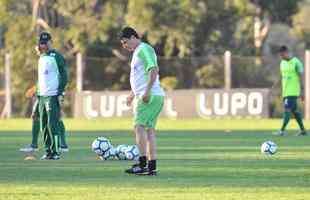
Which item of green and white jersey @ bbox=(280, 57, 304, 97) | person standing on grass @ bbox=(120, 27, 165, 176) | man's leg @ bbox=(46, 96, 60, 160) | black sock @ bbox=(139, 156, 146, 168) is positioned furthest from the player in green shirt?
person standing on grass @ bbox=(120, 27, 165, 176)

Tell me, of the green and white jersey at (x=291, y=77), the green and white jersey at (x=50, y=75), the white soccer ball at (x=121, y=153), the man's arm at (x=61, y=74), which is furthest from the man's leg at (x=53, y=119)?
the green and white jersey at (x=291, y=77)

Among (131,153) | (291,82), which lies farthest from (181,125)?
(131,153)

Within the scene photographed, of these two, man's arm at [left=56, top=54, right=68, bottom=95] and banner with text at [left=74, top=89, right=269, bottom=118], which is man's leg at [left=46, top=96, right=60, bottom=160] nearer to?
man's arm at [left=56, top=54, right=68, bottom=95]

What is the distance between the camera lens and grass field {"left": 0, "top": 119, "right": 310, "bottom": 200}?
13047 mm

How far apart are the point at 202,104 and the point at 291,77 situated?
11.9m

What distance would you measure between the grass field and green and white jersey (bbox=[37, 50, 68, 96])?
3.90 ft

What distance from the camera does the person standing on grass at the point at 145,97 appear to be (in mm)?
15281

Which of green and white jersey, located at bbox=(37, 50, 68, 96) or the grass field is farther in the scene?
green and white jersey, located at bbox=(37, 50, 68, 96)

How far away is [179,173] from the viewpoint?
15766mm

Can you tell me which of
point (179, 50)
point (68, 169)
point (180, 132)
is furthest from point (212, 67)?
point (68, 169)

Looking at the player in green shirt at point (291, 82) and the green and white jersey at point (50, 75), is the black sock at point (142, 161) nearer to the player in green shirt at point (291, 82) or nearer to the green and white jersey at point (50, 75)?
the green and white jersey at point (50, 75)

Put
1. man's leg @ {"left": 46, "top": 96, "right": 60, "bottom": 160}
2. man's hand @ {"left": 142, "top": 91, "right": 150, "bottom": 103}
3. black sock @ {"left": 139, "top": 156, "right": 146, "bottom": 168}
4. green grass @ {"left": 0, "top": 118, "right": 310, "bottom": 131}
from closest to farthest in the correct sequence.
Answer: man's hand @ {"left": 142, "top": 91, "right": 150, "bottom": 103}
black sock @ {"left": 139, "top": 156, "right": 146, "bottom": 168}
man's leg @ {"left": 46, "top": 96, "right": 60, "bottom": 160}
green grass @ {"left": 0, "top": 118, "right": 310, "bottom": 131}

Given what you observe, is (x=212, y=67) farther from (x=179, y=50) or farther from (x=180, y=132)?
(x=180, y=132)

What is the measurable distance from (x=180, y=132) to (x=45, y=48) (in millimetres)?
10918
